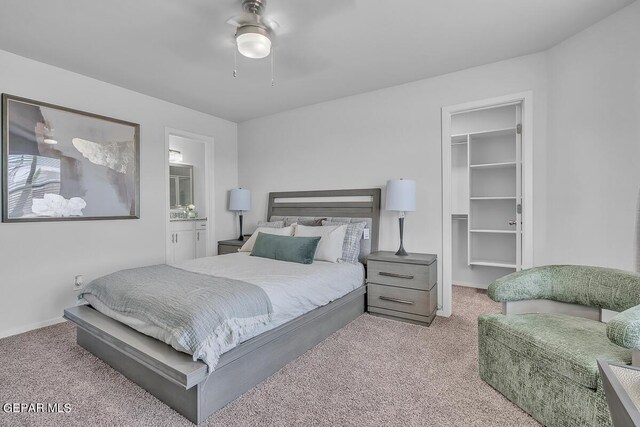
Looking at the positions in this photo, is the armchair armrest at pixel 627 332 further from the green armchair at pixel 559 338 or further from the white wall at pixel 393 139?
the white wall at pixel 393 139

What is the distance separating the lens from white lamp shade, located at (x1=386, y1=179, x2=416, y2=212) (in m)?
3.14

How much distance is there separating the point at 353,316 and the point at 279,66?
8.49ft

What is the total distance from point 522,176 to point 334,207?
6.64 feet

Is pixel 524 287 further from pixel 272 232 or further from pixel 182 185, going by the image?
pixel 182 185

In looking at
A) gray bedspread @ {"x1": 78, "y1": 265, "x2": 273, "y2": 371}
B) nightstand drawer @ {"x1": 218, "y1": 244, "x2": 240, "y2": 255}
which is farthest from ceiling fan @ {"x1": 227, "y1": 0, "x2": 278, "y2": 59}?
nightstand drawer @ {"x1": 218, "y1": 244, "x2": 240, "y2": 255}

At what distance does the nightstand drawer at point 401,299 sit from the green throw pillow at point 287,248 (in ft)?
2.52

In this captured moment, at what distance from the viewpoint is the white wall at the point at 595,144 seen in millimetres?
2129

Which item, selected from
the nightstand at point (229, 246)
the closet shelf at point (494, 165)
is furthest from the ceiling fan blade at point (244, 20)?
the closet shelf at point (494, 165)

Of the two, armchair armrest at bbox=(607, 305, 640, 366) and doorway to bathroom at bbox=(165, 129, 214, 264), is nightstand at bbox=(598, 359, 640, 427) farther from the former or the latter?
doorway to bathroom at bbox=(165, 129, 214, 264)

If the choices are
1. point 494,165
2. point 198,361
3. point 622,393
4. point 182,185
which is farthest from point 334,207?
point 182,185

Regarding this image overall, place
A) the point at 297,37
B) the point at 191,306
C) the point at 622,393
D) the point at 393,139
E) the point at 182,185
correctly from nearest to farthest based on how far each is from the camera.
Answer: the point at 622,393
the point at 191,306
the point at 297,37
the point at 393,139
the point at 182,185

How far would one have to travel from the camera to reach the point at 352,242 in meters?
3.35

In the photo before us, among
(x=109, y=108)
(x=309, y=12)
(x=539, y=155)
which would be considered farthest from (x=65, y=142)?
(x=539, y=155)

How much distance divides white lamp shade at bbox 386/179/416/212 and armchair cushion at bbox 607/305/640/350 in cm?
199
